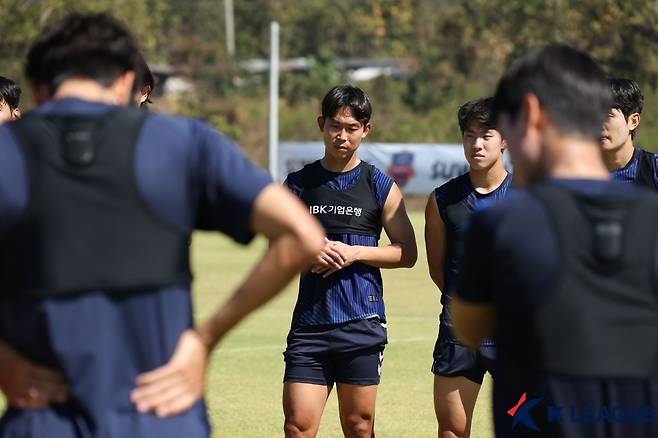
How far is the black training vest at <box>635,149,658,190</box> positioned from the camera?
23.1 feet

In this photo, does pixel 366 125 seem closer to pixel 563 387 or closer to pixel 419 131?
pixel 563 387

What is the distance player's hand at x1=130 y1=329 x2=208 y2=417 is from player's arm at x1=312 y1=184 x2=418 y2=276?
12.6 feet

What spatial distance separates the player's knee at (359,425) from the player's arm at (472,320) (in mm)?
3775

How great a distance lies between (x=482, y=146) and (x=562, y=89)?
148 inches

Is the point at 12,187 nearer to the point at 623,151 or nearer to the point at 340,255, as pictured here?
the point at 340,255

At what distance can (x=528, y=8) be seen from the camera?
4938 cm

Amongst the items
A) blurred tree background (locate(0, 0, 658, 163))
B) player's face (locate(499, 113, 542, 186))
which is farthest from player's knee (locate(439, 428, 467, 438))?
blurred tree background (locate(0, 0, 658, 163))

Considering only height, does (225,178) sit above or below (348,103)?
below

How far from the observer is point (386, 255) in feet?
24.6

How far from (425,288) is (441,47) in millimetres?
43649

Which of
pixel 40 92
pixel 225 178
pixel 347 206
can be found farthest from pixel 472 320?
pixel 347 206

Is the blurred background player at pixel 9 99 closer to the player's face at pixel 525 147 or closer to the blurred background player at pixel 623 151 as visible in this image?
the blurred background player at pixel 623 151

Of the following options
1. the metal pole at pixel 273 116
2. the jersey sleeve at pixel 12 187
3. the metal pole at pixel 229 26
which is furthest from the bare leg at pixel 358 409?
the metal pole at pixel 229 26

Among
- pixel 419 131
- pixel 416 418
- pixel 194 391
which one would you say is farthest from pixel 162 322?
pixel 419 131
